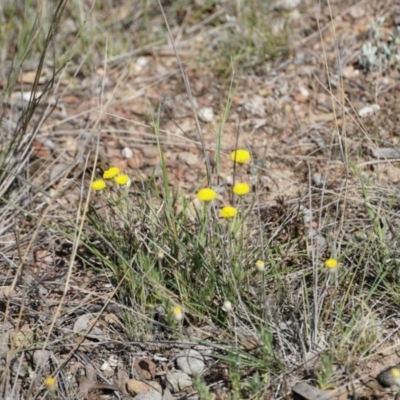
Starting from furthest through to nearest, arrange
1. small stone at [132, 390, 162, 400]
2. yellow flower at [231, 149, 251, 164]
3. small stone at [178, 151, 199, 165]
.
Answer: small stone at [178, 151, 199, 165]
yellow flower at [231, 149, 251, 164]
small stone at [132, 390, 162, 400]

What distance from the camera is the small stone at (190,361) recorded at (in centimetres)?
217

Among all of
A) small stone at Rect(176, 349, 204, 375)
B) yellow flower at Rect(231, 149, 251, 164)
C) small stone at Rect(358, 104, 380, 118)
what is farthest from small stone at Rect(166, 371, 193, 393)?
small stone at Rect(358, 104, 380, 118)

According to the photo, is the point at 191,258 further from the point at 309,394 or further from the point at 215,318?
the point at 309,394

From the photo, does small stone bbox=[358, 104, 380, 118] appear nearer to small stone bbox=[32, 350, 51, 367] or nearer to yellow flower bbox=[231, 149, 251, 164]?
yellow flower bbox=[231, 149, 251, 164]

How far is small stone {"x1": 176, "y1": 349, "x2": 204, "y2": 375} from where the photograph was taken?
85.3 inches

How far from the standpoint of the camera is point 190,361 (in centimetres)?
218

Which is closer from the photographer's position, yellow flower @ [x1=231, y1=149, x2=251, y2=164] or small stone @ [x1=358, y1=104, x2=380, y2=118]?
yellow flower @ [x1=231, y1=149, x2=251, y2=164]

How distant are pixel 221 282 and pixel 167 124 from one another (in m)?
1.31

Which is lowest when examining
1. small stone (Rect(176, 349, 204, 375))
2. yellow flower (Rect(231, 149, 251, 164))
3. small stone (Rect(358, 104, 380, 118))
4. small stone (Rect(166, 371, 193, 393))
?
small stone (Rect(166, 371, 193, 393))

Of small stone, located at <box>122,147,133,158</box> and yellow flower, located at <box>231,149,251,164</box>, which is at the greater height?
yellow flower, located at <box>231,149,251,164</box>

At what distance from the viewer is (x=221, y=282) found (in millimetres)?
2242

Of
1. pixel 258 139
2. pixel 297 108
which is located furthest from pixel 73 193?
pixel 297 108

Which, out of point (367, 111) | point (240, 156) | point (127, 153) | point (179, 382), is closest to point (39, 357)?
point (179, 382)

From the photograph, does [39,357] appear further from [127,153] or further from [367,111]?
[367,111]
